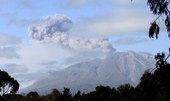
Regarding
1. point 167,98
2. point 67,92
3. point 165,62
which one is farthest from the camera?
point 67,92

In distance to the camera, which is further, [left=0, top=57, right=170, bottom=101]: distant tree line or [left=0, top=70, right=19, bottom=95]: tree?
[left=0, top=70, right=19, bottom=95]: tree

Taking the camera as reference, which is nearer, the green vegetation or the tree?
the green vegetation

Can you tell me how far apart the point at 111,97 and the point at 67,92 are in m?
30.3

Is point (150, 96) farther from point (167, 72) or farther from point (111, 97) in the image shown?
point (167, 72)

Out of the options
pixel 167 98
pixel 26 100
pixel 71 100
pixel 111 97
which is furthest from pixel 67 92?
pixel 167 98

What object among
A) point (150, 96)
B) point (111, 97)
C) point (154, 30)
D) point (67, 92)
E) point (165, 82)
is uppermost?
point (67, 92)

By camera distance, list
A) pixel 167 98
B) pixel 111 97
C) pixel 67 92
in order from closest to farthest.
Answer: pixel 167 98 → pixel 111 97 → pixel 67 92

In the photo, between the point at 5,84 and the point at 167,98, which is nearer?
the point at 167,98

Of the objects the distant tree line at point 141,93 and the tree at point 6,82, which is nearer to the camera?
the distant tree line at point 141,93

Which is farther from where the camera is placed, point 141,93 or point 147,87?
point 141,93

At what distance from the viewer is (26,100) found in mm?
101312

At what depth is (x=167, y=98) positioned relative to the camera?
3516 cm

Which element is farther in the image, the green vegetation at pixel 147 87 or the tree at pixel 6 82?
the tree at pixel 6 82

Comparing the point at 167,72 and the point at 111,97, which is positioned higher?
the point at 111,97
